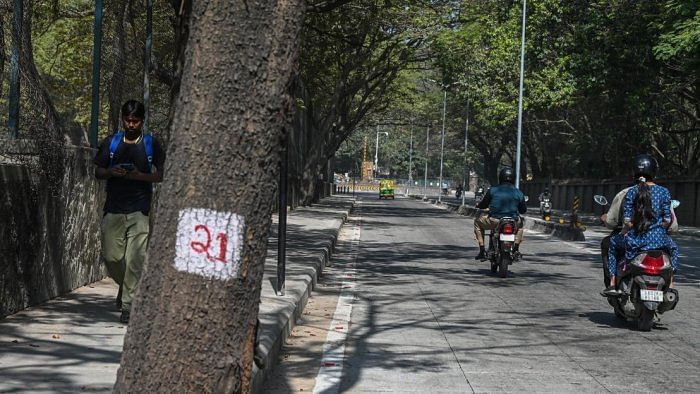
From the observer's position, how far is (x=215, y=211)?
3.36m

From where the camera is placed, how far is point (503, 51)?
144 ft

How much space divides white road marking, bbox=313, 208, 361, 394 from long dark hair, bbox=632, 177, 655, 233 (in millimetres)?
2947

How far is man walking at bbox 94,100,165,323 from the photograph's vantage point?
8.11m

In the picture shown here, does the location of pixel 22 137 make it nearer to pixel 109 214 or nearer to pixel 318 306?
pixel 109 214

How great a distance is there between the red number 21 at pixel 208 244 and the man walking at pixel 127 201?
15.7ft

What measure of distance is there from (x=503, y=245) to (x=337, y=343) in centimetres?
665

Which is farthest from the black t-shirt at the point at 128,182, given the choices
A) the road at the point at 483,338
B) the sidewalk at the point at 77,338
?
the road at the point at 483,338

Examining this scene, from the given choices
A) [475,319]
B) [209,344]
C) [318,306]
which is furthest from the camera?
[318,306]

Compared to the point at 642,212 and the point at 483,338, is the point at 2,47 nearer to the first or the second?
the point at 483,338

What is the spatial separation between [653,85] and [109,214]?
30.1 metres

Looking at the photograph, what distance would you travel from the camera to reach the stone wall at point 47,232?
26.9 ft

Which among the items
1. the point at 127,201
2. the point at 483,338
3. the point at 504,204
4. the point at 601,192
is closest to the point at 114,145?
the point at 127,201

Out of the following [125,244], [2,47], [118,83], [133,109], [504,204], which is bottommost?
[125,244]

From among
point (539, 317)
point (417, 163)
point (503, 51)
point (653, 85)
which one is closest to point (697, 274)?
point (539, 317)
